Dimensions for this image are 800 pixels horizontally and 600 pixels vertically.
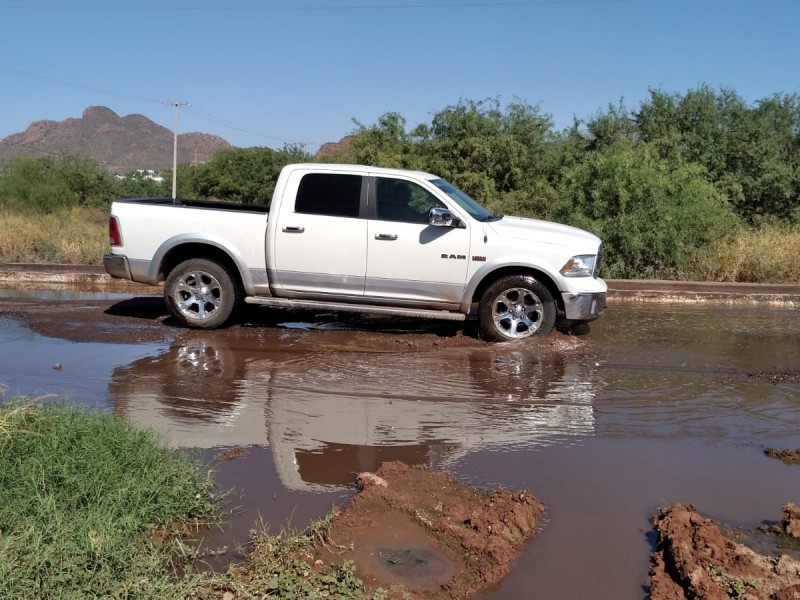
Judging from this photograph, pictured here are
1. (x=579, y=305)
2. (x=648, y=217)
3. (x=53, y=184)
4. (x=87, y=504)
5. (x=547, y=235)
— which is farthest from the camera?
(x=53, y=184)

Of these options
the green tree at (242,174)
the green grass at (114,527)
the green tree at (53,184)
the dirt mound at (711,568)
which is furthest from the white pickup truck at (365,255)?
the green tree at (242,174)

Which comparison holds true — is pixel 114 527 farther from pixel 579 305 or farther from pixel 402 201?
pixel 579 305

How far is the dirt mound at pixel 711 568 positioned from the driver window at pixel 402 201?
5568 mm

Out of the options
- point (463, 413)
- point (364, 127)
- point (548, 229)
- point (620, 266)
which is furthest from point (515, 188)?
point (463, 413)

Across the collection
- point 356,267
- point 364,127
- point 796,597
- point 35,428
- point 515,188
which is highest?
point 364,127

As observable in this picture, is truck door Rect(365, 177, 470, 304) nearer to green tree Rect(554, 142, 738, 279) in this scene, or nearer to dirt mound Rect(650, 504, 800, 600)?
dirt mound Rect(650, 504, 800, 600)

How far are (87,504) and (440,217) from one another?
5.74m

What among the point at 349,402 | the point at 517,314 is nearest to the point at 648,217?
the point at 517,314

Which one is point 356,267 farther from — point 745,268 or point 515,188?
point 515,188

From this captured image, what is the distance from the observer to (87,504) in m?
4.17

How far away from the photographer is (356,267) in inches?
372

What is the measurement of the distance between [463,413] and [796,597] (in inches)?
128

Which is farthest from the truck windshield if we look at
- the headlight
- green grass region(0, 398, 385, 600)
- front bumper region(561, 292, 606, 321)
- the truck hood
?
green grass region(0, 398, 385, 600)

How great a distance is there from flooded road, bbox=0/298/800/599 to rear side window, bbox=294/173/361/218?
1462 millimetres
